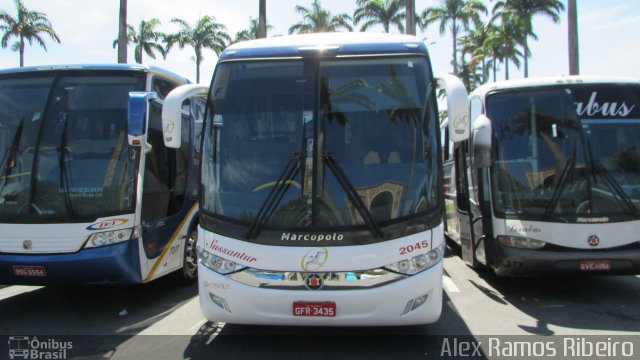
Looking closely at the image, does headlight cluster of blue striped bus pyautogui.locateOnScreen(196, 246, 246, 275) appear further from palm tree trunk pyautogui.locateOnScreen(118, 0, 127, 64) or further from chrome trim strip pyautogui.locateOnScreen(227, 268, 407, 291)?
palm tree trunk pyautogui.locateOnScreen(118, 0, 127, 64)

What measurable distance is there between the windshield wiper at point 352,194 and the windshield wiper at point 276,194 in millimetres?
304

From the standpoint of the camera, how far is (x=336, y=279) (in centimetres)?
429

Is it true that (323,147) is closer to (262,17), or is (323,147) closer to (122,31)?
(122,31)

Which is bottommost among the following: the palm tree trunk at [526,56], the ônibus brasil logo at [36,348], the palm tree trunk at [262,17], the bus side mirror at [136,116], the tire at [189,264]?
the ônibus brasil logo at [36,348]

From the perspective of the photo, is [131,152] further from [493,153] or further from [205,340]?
[493,153]

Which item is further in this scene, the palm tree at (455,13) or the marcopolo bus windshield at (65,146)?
the palm tree at (455,13)

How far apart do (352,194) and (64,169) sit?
3.78 m

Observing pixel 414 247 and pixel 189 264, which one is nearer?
pixel 414 247

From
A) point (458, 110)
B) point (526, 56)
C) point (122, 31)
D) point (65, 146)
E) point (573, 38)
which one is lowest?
point (65, 146)

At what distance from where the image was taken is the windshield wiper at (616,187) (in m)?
6.21

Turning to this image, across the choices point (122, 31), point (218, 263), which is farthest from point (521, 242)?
point (122, 31)

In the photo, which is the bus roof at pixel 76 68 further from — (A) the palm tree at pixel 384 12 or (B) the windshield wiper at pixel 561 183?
(A) the palm tree at pixel 384 12

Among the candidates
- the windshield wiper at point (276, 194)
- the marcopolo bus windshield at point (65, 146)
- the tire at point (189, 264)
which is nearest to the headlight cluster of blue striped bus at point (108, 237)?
the marcopolo bus windshield at point (65, 146)

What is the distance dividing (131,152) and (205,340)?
255 centimetres
